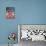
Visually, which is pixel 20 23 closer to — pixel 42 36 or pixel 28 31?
pixel 28 31

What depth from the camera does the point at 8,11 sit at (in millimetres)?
3346

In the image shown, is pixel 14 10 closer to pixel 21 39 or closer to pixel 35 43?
pixel 21 39

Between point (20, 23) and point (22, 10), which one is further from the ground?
point (22, 10)

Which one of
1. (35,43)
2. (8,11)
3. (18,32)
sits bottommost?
(35,43)

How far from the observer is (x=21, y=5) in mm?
3365

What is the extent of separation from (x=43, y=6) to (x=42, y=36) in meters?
0.74

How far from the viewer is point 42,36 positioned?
3.20 metres

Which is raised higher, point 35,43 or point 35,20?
point 35,20

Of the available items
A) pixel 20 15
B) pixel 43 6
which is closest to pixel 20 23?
pixel 20 15

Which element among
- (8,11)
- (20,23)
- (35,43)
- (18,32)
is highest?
(8,11)

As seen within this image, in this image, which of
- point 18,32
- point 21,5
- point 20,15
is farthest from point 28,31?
point 21,5

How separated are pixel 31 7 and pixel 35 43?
2.87 ft

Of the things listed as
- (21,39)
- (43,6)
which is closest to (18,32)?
(21,39)

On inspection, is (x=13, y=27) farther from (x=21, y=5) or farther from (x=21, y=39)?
(x=21, y=5)
